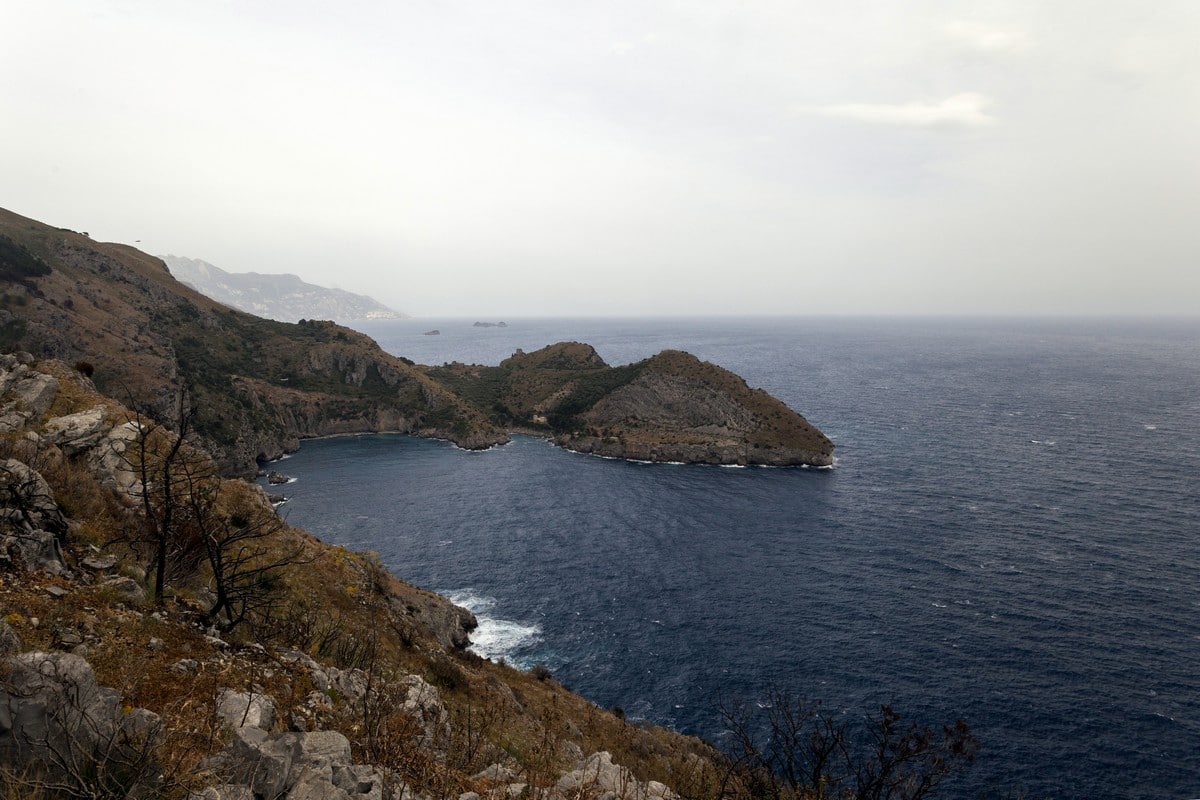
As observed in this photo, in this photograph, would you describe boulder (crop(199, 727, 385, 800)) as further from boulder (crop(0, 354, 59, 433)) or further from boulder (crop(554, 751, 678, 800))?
boulder (crop(0, 354, 59, 433))

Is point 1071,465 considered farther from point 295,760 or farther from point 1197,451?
point 295,760

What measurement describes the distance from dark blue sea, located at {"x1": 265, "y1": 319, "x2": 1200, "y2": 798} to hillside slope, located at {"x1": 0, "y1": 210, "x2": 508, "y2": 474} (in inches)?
742

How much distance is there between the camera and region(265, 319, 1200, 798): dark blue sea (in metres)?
40.8

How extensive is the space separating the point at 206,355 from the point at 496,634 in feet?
396

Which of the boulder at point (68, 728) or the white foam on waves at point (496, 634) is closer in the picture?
the boulder at point (68, 728)

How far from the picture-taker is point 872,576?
60312mm

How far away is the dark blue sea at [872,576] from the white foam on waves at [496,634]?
0.29 metres

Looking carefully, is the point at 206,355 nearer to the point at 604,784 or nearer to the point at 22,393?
the point at 22,393

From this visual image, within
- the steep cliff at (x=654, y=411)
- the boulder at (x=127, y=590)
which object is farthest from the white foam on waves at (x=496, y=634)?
→ the steep cliff at (x=654, y=411)

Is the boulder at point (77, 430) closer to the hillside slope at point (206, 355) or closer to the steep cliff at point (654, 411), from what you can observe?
the hillside slope at point (206, 355)

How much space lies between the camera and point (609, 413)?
14312cm

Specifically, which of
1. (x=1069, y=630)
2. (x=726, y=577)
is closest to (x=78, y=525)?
(x=726, y=577)

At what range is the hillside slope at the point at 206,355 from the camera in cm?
9644

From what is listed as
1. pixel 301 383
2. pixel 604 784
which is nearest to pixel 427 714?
pixel 604 784
